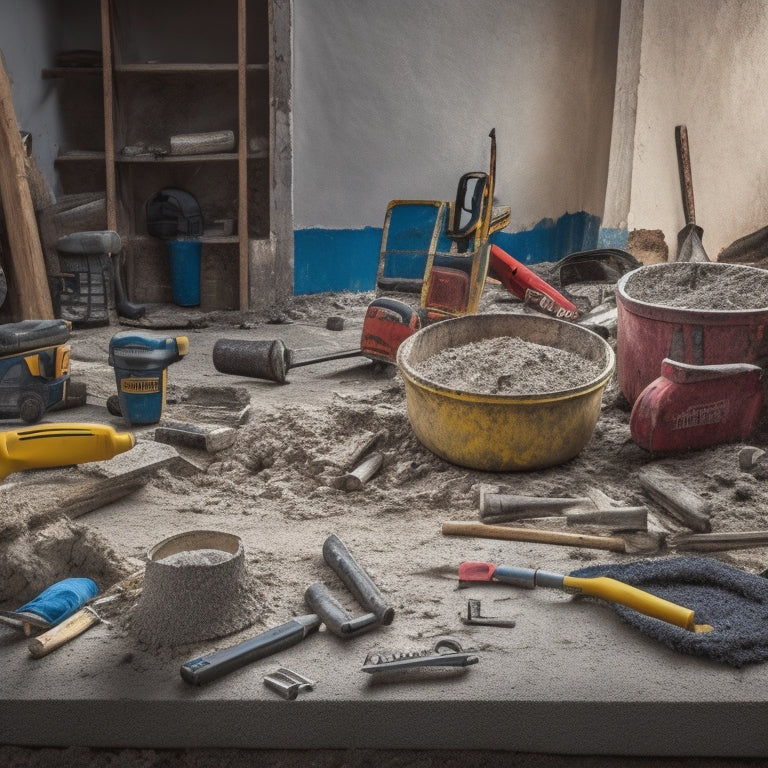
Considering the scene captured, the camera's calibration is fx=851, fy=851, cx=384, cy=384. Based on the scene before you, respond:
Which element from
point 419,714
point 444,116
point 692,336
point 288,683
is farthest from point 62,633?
point 444,116

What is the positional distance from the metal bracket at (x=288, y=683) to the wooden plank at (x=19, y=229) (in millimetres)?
4372

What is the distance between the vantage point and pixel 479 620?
2336 mm

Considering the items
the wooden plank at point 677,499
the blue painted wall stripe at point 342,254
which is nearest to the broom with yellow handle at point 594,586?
the wooden plank at point 677,499

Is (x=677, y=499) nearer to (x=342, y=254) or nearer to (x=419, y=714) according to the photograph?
(x=419, y=714)

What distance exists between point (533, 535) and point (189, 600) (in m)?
1.17

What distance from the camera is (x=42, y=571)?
2.59 m

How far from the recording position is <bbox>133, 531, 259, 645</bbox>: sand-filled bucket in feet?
7.30

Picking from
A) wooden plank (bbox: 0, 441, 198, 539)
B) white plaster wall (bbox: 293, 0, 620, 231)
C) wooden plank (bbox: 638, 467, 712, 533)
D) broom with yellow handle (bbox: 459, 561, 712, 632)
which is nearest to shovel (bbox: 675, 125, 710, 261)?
white plaster wall (bbox: 293, 0, 620, 231)

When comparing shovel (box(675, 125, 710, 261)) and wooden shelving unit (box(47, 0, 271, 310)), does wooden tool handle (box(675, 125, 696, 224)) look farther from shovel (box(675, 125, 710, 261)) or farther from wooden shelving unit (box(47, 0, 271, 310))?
wooden shelving unit (box(47, 0, 271, 310))

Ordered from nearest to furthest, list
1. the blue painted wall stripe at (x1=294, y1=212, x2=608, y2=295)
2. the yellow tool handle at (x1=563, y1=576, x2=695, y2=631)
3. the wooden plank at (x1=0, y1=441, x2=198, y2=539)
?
1. the yellow tool handle at (x1=563, y1=576, x2=695, y2=631)
2. the wooden plank at (x1=0, y1=441, x2=198, y2=539)
3. the blue painted wall stripe at (x1=294, y1=212, x2=608, y2=295)

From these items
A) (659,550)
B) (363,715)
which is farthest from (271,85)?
(363,715)

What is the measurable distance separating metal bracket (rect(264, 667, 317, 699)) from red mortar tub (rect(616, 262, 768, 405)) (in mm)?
2407

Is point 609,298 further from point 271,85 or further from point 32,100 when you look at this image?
point 32,100

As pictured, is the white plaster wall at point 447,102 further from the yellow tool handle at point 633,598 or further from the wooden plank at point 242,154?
the yellow tool handle at point 633,598
